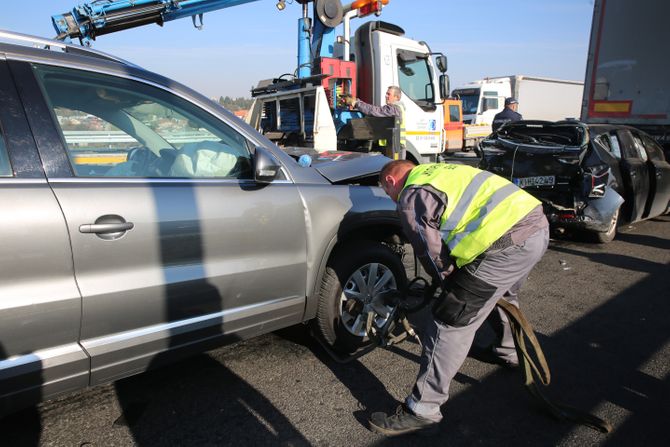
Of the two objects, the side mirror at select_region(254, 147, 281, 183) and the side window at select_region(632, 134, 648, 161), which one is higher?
the side mirror at select_region(254, 147, 281, 183)

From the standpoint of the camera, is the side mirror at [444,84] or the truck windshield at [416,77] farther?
the side mirror at [444,84]

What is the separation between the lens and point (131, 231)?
79.9 inches

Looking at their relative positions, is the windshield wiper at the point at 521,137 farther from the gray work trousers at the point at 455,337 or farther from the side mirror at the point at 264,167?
the side mirror at the point at 264,167

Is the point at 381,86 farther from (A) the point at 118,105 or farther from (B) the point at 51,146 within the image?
(B) the point at 51,146

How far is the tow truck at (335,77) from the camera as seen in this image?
6.89 metres

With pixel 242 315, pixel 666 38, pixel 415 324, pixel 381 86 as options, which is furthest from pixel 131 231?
pixel 666 38

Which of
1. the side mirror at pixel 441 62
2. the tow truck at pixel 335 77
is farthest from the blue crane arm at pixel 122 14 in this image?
the side mirror at pixel 441 62

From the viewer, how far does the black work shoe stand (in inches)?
93.0

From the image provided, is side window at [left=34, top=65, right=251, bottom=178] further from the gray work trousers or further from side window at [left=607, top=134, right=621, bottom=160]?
side window at [left=607, top=134, right=621, bottom=160]

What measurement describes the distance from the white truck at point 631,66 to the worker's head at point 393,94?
4.61m

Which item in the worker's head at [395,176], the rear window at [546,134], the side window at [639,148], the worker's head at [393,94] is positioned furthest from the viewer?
the worker's head at [393,94]

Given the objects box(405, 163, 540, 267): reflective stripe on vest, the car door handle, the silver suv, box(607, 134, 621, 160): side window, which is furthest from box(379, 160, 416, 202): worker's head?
box(607, 134, 621, 160): side window

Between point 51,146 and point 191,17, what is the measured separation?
762 centimetres

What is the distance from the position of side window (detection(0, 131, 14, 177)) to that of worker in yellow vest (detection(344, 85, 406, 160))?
5235 mm
